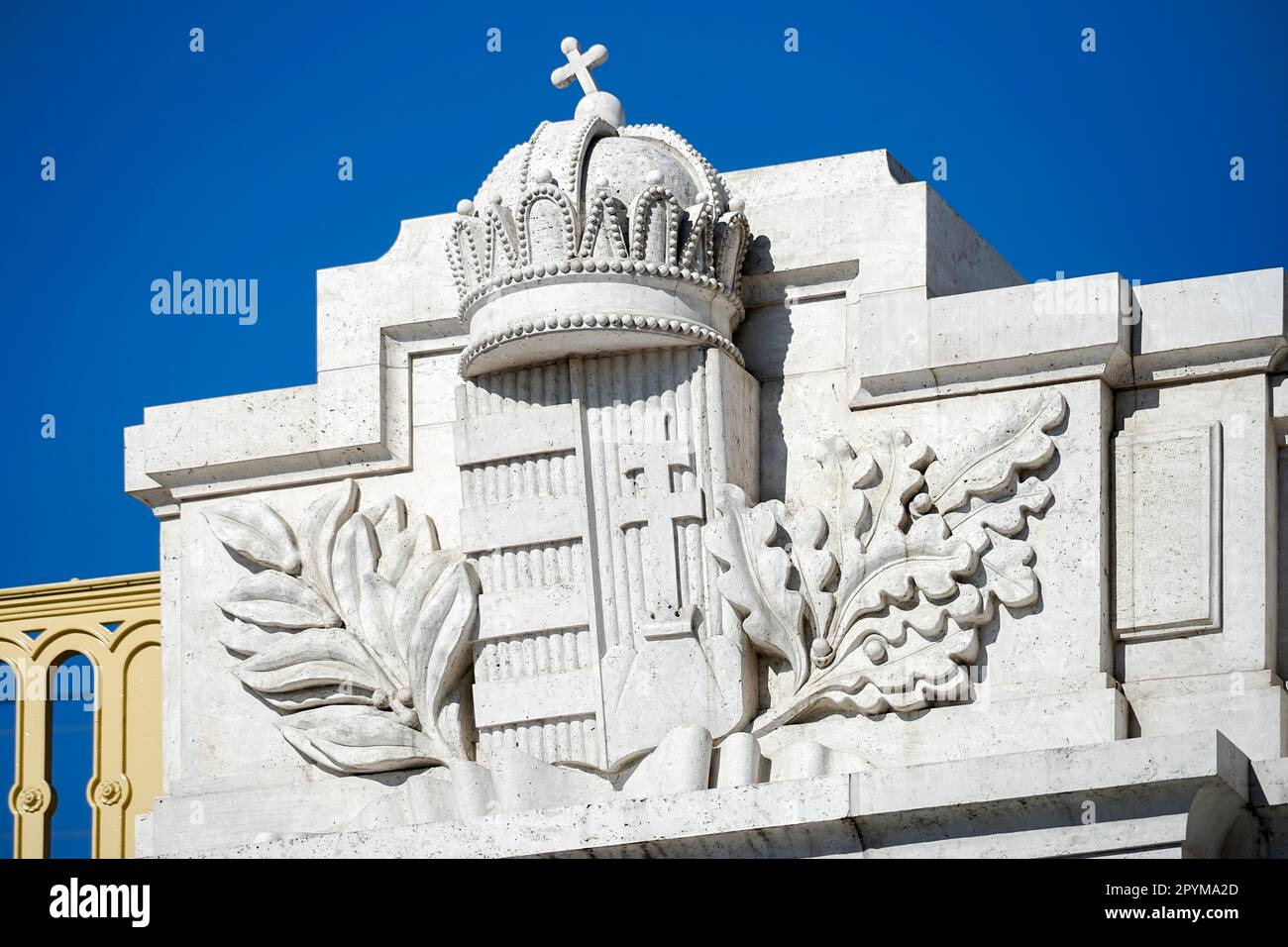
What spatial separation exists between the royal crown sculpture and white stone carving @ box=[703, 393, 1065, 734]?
12 millimetres

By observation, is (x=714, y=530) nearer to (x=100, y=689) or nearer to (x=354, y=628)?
(x=354, y=628)

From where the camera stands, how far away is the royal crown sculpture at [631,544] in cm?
1366

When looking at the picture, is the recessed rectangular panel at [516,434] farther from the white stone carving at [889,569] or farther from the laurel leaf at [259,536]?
the laurel leaf at [259,536]

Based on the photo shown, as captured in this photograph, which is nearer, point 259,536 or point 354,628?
point 354,628

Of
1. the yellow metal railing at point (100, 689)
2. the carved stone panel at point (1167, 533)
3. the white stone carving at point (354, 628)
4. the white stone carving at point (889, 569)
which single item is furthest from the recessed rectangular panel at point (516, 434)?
the yellow metal railing at point (100, 689)

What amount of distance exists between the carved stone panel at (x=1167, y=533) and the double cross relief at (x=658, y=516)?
6.15ft

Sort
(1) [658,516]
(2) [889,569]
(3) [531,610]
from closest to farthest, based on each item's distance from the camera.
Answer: (2) [889,569]
(1) [658,516]
(3) [531,610]

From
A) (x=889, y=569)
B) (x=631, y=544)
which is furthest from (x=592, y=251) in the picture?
(x=889, y=569)

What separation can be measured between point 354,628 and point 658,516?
5.31 feet

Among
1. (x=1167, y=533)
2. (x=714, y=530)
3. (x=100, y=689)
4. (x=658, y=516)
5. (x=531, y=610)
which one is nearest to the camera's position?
(x=1167, y=533)

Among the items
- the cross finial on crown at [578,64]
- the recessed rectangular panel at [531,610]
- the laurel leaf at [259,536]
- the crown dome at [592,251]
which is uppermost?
the cross finial on crown at [578,64]

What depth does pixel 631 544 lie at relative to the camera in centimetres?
1400

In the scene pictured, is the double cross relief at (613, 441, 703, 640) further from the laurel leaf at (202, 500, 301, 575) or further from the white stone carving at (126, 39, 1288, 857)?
the laurel leaf at (202, 500, 301, 575)
